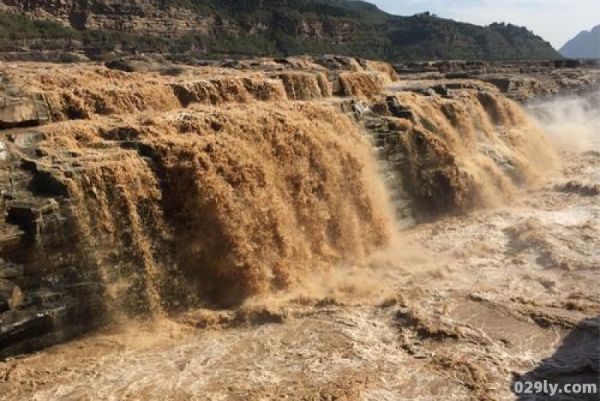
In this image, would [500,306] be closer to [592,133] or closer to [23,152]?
[23,152]

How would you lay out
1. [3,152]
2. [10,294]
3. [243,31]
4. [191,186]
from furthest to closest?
[243,31], [191,186], [3,152], [10,294]

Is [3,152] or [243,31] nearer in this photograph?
[3,152]

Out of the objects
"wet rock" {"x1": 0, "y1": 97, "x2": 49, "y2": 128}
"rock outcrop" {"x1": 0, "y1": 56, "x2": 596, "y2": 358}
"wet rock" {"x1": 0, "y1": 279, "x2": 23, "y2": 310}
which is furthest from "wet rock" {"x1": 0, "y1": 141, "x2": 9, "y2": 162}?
"wet rock" {"x1": 0, "y1": 279, "x2": 23, "y2": 310}

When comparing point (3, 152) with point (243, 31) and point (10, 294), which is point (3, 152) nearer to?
point (10, 294)

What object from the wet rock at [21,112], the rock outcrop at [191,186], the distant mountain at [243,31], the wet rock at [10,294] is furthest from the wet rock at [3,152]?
the distant mountain at [243,31]

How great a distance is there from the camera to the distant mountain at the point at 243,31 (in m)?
45.8

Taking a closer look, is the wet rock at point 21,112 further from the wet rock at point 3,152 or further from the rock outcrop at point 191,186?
the wet rock at point 3,152

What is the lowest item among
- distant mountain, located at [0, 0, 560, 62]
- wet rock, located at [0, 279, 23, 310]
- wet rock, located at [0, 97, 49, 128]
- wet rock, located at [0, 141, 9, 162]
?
wet rock, located at [0, 279, 23, 310]

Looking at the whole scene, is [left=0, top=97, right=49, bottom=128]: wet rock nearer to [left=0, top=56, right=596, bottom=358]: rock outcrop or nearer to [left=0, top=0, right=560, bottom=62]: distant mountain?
[left=0, top=56, right=596, bottom=358]: rock outcrop

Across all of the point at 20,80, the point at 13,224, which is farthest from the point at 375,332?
the point at 20,80

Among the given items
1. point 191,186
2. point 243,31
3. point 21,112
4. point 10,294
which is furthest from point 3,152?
point 243,31

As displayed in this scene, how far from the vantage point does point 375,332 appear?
9.77 metres

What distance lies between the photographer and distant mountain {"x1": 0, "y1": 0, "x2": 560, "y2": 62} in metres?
45.8

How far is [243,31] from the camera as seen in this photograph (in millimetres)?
64000
